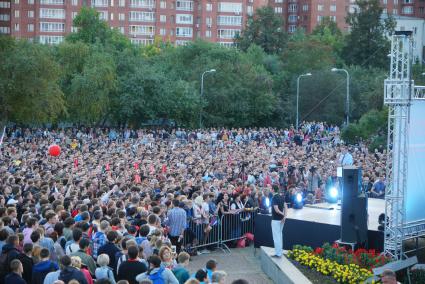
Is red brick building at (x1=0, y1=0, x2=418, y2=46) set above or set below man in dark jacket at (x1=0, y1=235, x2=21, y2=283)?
above

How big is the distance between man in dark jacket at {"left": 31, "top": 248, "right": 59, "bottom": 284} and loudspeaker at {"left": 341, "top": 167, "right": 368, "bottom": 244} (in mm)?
8454

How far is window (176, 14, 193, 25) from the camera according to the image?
128 m

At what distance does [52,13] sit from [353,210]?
364 ft

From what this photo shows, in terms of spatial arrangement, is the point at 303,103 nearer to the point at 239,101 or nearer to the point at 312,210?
the point at 239,101

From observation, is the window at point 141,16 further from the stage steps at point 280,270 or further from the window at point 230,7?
the stage steps at point 280,270

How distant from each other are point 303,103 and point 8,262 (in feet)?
194

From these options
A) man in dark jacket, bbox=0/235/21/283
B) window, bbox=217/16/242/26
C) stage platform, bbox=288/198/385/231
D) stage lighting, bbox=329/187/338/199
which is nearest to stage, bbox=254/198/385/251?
stage platform, bbox=288/198/385/231

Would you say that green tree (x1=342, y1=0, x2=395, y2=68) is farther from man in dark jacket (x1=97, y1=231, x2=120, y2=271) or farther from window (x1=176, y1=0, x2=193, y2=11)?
man in dark jacket (x1=97, y1=231, x2=120, y2=271)

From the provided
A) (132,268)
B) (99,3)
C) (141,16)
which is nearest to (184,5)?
(141,16)

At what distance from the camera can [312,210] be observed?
22391 mm

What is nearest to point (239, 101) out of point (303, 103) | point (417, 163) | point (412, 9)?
point (303, 103)

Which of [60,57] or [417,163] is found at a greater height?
[60,57]

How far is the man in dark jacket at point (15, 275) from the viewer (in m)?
11.0

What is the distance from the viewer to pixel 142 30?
12794cm
